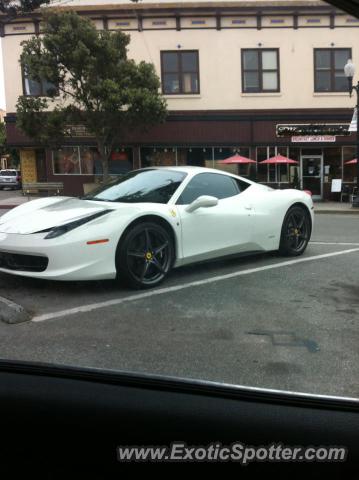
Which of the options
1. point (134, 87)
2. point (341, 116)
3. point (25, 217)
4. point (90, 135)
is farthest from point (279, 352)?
point (341, 116)

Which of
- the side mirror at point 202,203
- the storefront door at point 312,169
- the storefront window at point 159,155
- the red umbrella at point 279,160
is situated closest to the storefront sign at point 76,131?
the storefront window at point 159,155

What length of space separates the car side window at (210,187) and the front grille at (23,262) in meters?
1.30

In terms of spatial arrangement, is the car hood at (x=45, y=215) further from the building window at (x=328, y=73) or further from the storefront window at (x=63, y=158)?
the storefront window at (x=63, y=158)

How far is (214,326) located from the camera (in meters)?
3.07

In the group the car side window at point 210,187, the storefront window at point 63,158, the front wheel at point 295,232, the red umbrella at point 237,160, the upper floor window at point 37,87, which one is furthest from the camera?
the red umbrella at point 237,160

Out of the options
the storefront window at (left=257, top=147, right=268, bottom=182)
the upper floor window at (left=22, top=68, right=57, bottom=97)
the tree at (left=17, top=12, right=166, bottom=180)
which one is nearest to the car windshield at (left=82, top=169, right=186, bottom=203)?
the tree at (left=17, top=12, right=166, bottom=180)

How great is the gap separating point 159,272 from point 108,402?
3.20 metres

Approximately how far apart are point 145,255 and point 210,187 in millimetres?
1099

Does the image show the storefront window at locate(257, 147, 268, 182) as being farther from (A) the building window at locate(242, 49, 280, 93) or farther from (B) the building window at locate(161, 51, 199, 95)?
(B) the building window at locate(161, 51, 199, 95)

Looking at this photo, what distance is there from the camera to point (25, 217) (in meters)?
3.96

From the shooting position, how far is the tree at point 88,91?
567 inches

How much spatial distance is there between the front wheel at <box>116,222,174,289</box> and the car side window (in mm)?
407

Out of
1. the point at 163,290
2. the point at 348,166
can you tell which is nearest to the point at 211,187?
the point at 163,290

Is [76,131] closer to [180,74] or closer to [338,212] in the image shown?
[180,74]
